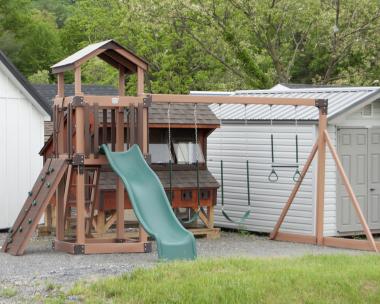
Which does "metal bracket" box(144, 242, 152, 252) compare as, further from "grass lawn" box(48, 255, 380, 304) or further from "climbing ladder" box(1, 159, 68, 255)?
"grass lawn" box(48, 255, 380, 304)

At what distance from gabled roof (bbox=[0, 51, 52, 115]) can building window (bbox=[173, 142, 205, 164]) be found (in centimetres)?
316

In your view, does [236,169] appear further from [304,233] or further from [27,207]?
[27,207]

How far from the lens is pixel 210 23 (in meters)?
37.2

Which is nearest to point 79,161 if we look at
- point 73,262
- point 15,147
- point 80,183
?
point 80,183

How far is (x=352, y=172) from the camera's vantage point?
20.6m

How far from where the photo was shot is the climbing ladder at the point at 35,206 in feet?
54.9

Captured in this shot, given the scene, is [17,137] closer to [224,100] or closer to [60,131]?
[60,131]

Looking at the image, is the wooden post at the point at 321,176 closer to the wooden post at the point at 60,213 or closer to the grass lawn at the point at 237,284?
the wooden post at the point at 60,213

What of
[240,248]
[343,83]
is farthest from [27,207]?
[343,83]

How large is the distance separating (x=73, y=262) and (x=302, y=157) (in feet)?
21.3

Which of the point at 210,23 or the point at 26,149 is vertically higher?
the point at 210,23

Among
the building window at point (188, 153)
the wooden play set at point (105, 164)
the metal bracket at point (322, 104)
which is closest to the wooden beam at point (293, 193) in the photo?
the wooden play set at point (105, 164)

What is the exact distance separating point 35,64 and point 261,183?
2265 inches

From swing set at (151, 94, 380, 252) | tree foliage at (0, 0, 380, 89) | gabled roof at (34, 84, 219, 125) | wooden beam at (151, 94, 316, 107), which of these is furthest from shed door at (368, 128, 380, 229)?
tree foliage at (0, 0, 380, 89)
